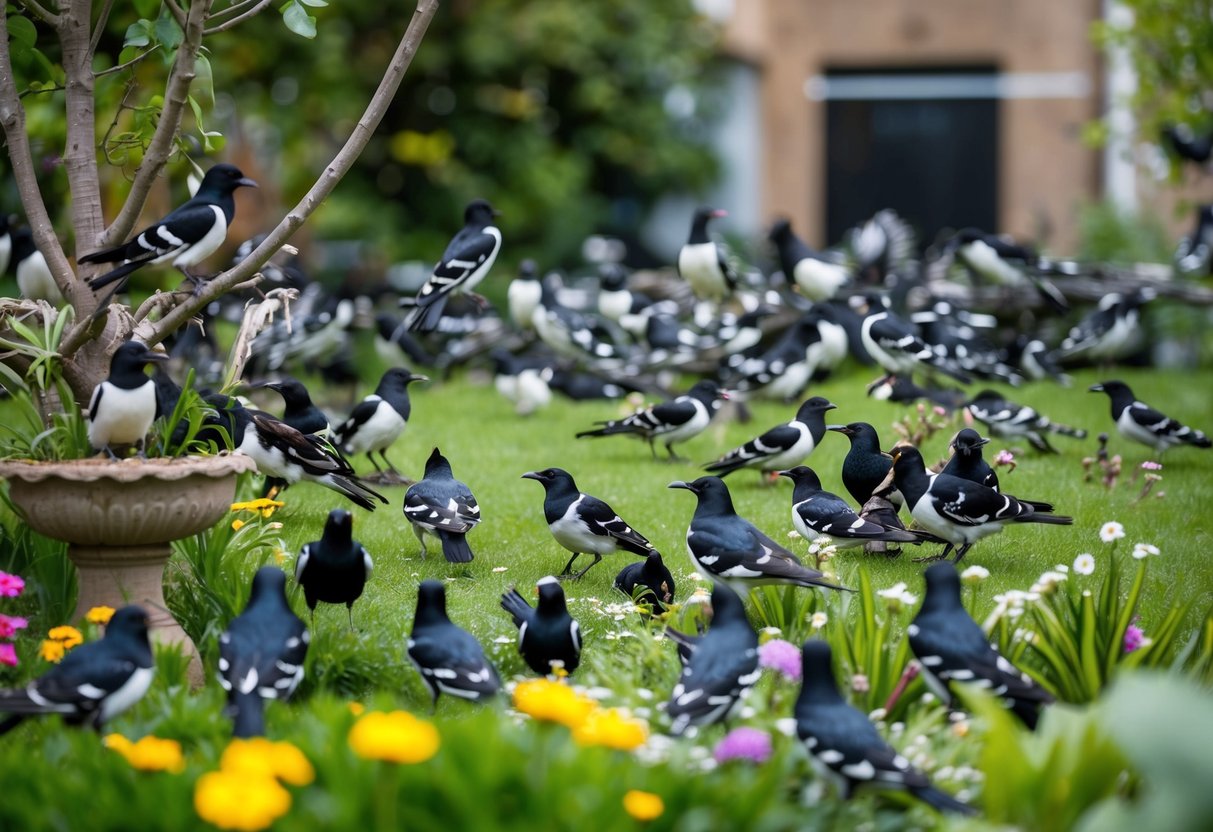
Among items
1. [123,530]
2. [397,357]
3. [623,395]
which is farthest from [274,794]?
[397,357]

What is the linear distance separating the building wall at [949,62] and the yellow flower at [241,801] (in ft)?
66.7

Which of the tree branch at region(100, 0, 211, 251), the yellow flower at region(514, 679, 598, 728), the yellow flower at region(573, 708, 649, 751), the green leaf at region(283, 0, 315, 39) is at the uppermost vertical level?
the green leaf at region(283, 0, 315, 39)

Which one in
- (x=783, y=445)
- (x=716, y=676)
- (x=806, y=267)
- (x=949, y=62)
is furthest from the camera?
(x=949, y=62)

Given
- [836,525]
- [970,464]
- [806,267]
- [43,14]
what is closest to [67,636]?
[43,14]

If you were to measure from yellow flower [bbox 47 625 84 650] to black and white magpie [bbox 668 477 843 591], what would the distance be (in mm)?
2727

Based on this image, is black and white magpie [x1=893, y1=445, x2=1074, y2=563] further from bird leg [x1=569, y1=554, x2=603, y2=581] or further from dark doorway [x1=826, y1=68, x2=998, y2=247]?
dark doorway [x1=826, y1=68, x2=998, y2=247]

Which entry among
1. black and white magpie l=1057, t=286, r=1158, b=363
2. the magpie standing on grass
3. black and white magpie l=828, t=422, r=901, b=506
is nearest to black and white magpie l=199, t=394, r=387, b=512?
the magpie standing on grass

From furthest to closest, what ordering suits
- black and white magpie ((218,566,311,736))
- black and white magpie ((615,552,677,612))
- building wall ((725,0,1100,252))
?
building wall ((725,0,1100,252))
black and white magpie ((615,552,677,612))
black and white magpie ((218,566,311,736))

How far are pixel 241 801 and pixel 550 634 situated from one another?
7.28ft

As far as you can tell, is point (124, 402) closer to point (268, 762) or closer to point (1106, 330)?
point (268, 762)

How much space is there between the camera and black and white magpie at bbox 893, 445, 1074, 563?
660 cm

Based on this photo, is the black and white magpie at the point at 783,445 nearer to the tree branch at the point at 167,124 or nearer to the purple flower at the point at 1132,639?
the purple flower at the point at 1132,639

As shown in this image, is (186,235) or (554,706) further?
(186,235)

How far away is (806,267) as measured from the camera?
12.8 metres
